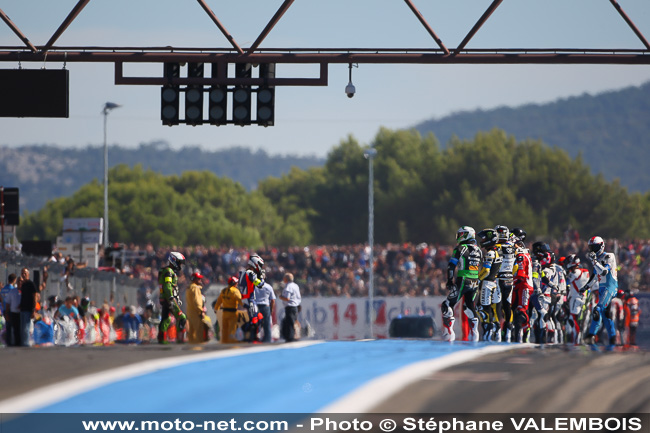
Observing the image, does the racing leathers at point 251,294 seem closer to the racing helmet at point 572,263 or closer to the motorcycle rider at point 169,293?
the motorcycle rider at point 169,293

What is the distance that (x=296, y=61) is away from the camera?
21.1 metres

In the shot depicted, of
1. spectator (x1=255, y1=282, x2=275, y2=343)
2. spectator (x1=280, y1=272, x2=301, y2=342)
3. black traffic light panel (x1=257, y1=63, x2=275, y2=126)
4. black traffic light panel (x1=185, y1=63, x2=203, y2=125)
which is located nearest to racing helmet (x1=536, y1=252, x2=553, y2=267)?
spectator (x1=280, y1=272, x2=301, y2=342)

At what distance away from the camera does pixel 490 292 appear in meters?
17.3

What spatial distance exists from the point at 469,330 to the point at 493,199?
3172 inches

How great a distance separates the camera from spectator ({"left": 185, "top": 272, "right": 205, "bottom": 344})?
1892 centimetres

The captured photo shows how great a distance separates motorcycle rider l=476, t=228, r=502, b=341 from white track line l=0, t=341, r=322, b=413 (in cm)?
517

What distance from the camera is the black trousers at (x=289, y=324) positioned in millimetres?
18531

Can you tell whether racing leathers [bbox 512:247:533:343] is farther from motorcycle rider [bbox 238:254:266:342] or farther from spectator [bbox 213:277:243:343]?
spectator [bbox 213:277:243:343]

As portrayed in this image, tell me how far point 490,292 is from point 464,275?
1.89 ft

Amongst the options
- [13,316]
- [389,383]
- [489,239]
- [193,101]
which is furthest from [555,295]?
[389,383]

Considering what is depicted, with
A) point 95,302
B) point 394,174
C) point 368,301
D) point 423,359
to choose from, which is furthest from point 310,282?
point 394,174

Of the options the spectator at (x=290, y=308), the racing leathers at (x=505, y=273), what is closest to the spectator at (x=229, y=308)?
the spectator at (x=290, y=308)

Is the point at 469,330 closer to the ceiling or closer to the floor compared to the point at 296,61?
closer to the floor

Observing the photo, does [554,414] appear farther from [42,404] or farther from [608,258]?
[608,258]
